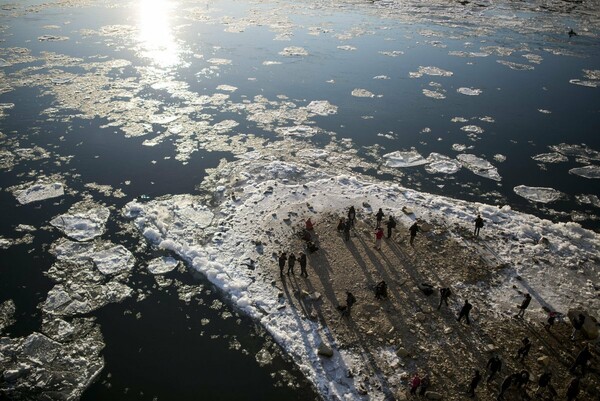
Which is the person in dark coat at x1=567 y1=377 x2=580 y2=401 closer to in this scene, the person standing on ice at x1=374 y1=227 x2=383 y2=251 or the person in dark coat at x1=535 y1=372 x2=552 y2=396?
the person in dark coat at x1=535 y1=372 x2=552 y2=396

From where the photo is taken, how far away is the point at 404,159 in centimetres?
2673

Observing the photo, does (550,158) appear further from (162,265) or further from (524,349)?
(162,265)

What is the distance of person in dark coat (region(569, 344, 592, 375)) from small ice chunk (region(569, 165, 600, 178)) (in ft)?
52.7

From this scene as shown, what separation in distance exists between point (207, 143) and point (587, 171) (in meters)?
25.4

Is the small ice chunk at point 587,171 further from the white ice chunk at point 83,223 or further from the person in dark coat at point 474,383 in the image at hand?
the white ice chunk at point 83,223

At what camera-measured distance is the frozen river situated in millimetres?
14711

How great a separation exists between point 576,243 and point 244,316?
1596 centimetres

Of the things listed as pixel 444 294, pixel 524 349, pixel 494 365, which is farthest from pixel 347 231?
pixel 524 349

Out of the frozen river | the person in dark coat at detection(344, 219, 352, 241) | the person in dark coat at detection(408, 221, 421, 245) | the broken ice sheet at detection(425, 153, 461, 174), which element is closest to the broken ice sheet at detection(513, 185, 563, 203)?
the frozen river

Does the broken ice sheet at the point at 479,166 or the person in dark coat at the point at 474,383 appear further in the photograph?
the broken ice sheet at the point at 479,166

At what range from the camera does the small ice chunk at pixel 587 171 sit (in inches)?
977

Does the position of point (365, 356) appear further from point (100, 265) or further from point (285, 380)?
point (100, 265)

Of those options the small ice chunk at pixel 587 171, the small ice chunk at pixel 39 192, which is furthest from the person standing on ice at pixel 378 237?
the small ice chunk at pixel 39 192

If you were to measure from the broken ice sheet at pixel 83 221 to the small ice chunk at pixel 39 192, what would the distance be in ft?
7.28
